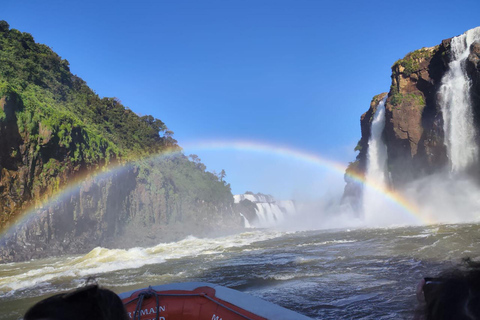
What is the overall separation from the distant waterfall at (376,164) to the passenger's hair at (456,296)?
117 ft

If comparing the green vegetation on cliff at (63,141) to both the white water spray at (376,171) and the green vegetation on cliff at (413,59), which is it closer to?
the white water spray at (376,171)

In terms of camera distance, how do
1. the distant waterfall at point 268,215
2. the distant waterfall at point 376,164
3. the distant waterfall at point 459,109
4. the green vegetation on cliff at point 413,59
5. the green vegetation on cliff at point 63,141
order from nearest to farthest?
the green vegetation on cliff at point 63,141 → the distant waterfall at point 459,109 → the green vegetation on cliff at point 413,59 → the distant waterfall at point 376,164 → the distant waterfall at point 268,215

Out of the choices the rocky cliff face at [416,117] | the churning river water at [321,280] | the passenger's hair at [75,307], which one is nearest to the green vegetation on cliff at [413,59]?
the rocky cliff face at [416,117]

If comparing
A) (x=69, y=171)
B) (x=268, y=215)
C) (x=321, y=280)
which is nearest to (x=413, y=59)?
(x=321, y=280)

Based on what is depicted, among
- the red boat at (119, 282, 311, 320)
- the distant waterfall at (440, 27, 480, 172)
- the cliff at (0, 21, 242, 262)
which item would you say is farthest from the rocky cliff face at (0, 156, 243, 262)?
the distant waterfall at (440, 27, 480, 172)

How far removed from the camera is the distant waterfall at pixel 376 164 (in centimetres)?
3419

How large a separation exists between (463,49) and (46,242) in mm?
33878

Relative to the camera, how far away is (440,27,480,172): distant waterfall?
2242cm

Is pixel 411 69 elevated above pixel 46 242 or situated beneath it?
elevated above

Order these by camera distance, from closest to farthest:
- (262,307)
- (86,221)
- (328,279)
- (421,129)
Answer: (262,307)
(328,279)
(86,221)
(421,129)

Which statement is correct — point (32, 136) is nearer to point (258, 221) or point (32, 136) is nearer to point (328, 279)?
point (328, 279)

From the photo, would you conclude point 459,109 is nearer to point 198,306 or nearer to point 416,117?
point 416,117

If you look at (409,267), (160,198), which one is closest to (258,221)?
(160,198)

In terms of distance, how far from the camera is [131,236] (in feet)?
107
